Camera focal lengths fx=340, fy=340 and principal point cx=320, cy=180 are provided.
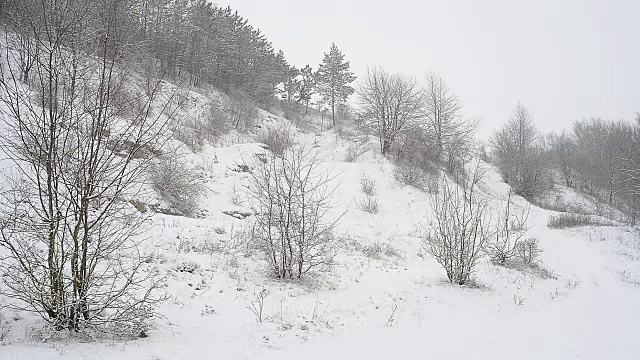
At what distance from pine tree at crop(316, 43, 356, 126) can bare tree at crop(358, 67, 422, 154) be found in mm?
15442

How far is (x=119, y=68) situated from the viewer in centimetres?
474

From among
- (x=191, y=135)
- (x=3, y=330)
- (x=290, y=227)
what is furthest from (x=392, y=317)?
(x=191, y=135)

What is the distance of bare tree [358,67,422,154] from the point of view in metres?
26.5

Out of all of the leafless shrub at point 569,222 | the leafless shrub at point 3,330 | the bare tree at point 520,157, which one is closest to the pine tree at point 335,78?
the bare tree at point 520,157

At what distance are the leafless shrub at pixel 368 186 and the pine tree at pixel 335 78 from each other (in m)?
23.4

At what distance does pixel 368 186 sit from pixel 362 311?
1430cm

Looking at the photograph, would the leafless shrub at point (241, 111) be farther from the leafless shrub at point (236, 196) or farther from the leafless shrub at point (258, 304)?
the leafless shrub at point (258, 304)

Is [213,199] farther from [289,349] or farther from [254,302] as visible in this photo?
[289,349]

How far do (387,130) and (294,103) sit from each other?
2274 centimetres

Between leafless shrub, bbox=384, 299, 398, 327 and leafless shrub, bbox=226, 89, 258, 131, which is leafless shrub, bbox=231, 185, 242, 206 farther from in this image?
leafless shrub, bbox=226, 89, 258, 131

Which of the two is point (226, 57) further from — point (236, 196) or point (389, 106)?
point (236, 196)

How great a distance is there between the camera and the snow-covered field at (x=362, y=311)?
15.1 ft

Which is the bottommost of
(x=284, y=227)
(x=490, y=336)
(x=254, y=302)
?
(x=490, y=336)

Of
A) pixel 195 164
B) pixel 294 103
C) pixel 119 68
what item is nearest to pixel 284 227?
pixel 119 68
